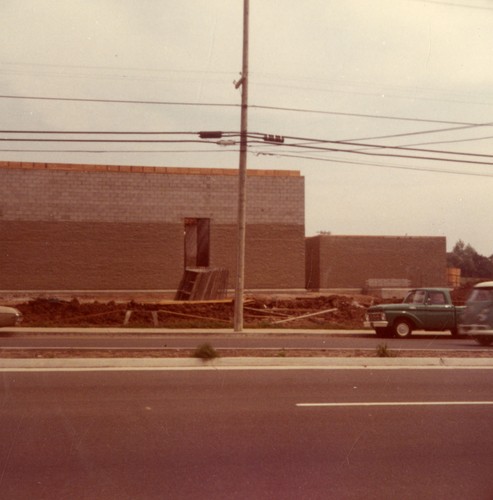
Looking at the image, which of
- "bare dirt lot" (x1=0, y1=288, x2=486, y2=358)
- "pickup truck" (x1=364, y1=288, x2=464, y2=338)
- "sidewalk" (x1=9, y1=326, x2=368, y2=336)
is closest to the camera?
"sidewalk" (x1=9, y1=326, x2=368, y2=336)

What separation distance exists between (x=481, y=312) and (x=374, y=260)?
941 inches

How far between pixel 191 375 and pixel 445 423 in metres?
4.66

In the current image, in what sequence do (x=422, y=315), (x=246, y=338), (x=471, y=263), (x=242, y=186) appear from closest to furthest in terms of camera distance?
(x=246, y=338), (x=422, y=315), (x=242, y=186), (x=471, y=263)

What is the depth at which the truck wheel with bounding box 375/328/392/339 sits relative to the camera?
2160 cm

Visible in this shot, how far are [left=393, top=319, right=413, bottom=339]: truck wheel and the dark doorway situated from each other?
16.5 m

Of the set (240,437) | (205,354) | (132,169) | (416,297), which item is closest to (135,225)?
(132,169)

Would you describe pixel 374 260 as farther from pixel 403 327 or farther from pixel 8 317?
pixel 8 317

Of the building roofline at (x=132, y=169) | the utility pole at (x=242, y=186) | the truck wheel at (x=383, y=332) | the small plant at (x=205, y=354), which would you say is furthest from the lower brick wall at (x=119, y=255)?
the small plant at (x=205, y=354)

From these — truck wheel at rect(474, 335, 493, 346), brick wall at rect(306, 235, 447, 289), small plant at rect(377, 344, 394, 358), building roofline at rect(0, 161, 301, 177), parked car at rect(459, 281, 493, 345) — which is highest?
building roofline at rect(0, 161, 301, 177)

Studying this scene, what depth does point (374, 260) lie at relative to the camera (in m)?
42.0

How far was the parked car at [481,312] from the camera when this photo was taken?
59.3 ft

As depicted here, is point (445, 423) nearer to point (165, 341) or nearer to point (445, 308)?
point (165, 341)

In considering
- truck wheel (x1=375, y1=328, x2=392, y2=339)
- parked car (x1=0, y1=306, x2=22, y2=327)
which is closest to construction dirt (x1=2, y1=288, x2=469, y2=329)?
truck wheel (x1=375, y1=328, x2=392, y2=339)

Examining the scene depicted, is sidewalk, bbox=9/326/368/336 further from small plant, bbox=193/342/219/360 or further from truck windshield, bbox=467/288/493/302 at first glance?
small plant, bbox=193/342/219/360
